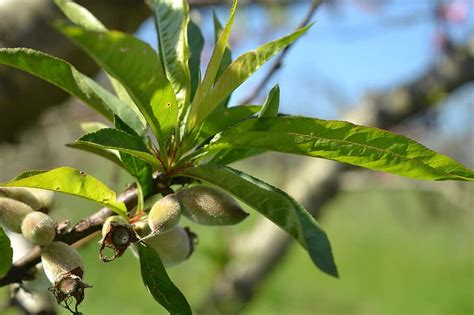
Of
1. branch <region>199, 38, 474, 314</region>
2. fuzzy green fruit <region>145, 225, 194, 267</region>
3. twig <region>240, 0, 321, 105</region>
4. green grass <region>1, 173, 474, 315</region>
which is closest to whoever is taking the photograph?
fuzzy green fruit <region>145, 225, 194, 267</region>

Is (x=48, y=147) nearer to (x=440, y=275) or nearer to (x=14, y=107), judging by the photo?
(x=14, y=107)

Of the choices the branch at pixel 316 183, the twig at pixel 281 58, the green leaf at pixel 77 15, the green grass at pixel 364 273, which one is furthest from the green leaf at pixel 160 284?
the green grass at pixel 364 273

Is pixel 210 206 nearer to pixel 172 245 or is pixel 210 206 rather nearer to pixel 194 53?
pixel 172 245

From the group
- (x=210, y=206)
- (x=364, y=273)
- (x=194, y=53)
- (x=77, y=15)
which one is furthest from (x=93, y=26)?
(x=364, y=273)

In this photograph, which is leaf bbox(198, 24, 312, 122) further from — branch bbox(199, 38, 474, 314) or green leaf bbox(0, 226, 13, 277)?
branch bbox(199, 38, 474, 314)

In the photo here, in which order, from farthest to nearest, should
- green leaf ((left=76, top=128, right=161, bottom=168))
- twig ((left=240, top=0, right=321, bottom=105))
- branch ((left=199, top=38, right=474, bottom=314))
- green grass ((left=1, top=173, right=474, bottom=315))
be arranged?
green grass ((left=1, top=173, right=474, bottom=315)), branch ((left=199, top=38, right=474, bottom=314)), twig ((left=240, top=0, right=321, bottom=105)), green leaf ((left=76, top=128, right=161, bottom=168))

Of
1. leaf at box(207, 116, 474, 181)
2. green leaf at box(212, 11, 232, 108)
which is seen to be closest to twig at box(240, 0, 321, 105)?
green leaf at box(212, 11, 232, 108)

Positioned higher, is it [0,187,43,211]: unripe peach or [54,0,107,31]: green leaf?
[54,0,107,31]: green leaf
